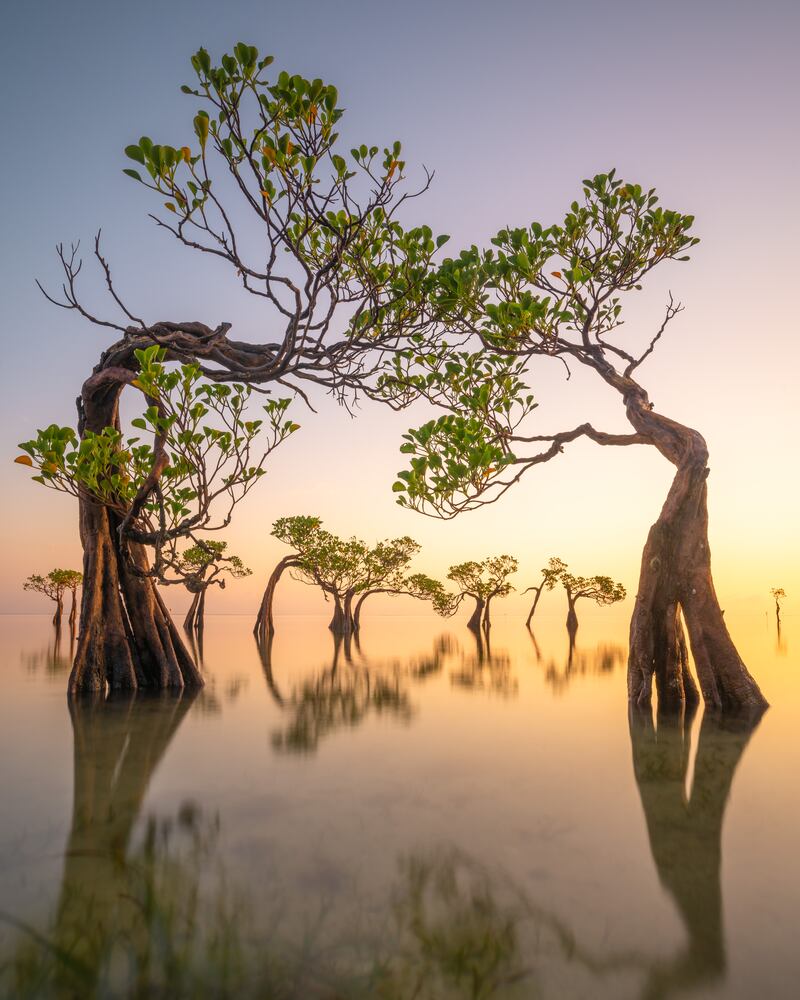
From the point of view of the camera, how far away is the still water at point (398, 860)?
2787 mm

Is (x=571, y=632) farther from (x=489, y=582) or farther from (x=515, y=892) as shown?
(x=515, y=892)

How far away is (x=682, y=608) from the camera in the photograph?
9.72 m

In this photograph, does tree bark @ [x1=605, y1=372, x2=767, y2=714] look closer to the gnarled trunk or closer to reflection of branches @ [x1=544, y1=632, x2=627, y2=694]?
reflection of branches @ [x1=544, y1=632, x2=627, y2=694]

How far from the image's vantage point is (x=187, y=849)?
4.29 m

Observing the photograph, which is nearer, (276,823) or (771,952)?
(771,952)

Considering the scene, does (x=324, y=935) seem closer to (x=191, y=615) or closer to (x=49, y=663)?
(x=49, y=663)

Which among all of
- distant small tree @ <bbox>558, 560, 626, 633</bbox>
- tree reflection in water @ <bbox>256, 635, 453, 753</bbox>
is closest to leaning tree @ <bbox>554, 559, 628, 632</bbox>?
distant small tree @ <bbox>558, 560, 626, 633</bbox>

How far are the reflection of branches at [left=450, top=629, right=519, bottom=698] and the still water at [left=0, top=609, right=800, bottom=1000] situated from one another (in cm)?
515

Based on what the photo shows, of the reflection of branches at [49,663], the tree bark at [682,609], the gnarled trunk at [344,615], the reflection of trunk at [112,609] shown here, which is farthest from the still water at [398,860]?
the gnarled trunk at [344,615]

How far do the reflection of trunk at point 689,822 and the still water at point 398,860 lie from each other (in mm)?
22

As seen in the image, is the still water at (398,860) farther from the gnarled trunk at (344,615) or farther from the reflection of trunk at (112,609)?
the gnarled trunk at (344,615)

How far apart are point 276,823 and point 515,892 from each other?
224cm

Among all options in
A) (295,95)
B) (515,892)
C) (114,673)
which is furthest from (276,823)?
(114,673)

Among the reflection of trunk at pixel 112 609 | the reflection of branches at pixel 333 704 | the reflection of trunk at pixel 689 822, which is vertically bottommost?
the reflection of branches at pixel 333 704
